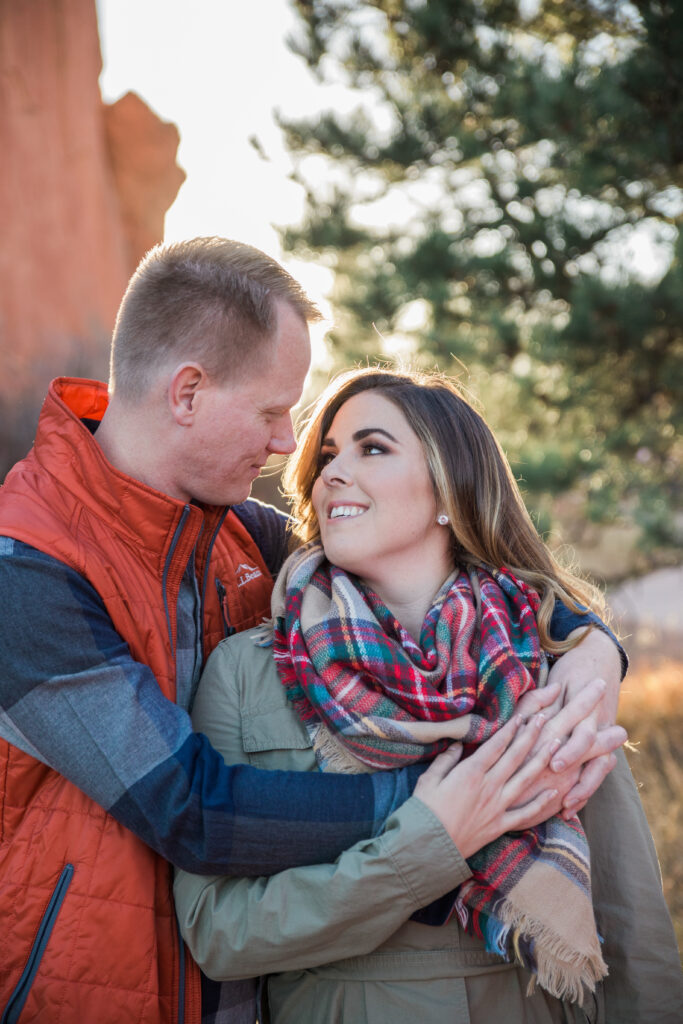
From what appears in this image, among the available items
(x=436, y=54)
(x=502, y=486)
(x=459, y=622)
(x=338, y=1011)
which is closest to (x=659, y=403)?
(x=436, y=54)

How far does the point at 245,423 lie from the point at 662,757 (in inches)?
186

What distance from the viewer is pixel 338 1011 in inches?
70.9

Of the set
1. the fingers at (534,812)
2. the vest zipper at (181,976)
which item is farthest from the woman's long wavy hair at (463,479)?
the vest zipper at (181,976)

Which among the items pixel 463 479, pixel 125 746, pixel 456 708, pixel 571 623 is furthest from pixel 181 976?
pixel 463 479

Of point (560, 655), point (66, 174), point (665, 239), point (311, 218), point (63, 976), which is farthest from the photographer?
point (311, 218)

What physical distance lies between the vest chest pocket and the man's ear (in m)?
0.69

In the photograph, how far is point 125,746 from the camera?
5.15 feet

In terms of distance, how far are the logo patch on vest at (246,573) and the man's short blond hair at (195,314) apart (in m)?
0.56

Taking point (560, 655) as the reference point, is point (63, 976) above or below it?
below

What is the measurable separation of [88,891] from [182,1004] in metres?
0.35

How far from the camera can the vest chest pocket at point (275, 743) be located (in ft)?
6.19

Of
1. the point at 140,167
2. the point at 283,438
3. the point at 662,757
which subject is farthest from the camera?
the point at 662,757

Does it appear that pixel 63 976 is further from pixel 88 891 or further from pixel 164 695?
pixel 164 695

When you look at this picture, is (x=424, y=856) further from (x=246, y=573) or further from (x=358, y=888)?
(x=246, y=573)
